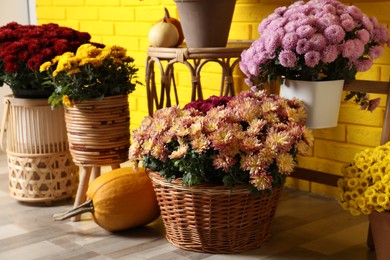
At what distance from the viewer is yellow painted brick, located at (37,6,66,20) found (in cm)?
391

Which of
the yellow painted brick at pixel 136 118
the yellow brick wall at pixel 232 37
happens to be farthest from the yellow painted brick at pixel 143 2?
the yellow painted brick at pixel 136 118

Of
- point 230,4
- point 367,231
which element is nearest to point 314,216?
point 367,231

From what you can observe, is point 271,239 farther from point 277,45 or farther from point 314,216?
point 277,45

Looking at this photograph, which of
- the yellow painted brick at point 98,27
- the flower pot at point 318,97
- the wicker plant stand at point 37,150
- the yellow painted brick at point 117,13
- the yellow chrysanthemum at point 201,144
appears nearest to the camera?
the yellow chrysanthemum at point 201,144

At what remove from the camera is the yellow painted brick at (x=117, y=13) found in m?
3.47

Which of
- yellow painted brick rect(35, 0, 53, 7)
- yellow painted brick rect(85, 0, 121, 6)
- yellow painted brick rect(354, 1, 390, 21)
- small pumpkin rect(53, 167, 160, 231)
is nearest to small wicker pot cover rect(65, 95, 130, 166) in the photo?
small pumpkin rect(53, 167, 160, 231)

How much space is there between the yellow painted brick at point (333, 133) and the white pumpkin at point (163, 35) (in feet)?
2.38

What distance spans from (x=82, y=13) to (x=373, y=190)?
7.84 ft

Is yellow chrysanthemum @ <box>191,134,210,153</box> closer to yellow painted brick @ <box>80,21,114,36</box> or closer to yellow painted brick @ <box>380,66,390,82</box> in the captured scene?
yellow painted brick @ <box>380,66,390,82</box>

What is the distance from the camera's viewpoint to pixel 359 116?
2594 millimetres

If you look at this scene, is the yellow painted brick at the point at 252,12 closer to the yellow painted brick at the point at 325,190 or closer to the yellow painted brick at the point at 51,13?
the yellow painted brick at the point at 325,190

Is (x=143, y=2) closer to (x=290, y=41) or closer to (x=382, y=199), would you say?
(x=290, y=41)

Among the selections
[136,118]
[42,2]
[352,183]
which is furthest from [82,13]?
[352,183]

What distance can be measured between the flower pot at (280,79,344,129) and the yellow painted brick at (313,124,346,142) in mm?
542
